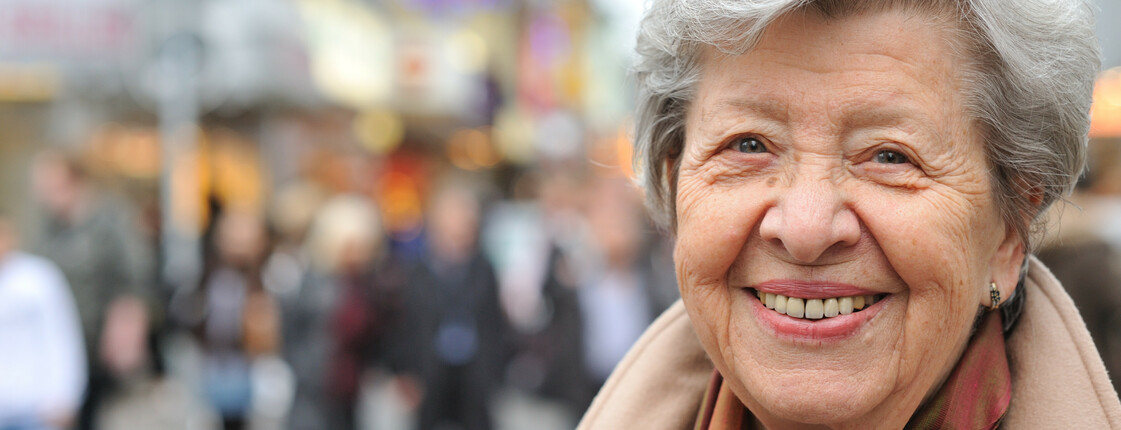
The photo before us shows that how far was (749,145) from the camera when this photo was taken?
1542 mm

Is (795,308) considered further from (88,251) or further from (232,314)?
(88,251)

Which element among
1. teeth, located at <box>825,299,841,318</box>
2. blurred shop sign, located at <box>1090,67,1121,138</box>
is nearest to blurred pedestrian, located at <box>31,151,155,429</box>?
teeth, located at <box>825,299,841,318</box>

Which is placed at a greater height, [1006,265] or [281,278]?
[1006,265]

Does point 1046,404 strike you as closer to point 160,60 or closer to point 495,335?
point 495,335

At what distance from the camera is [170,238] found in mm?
9633

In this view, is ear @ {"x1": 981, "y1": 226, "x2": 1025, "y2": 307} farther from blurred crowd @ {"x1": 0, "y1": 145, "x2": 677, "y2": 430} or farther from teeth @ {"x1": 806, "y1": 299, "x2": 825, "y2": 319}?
blurred crowd @ {"x1": 0, "y1": 145, "x2": 677, "y2": 430}

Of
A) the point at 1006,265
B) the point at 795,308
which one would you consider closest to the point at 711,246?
→ the point at 795,308

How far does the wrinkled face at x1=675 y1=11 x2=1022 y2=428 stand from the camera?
55.8 inches

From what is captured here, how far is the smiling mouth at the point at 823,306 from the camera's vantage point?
4.83ft

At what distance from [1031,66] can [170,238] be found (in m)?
9.46

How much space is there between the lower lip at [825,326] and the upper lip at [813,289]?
0.10ft

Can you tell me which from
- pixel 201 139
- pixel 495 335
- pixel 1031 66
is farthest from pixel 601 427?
pixel 201 139

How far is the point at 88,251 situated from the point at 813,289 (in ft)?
21.5

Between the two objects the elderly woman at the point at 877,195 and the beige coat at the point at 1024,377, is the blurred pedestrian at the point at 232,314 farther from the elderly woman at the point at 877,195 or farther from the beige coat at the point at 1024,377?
the elderly woman at the point at 877,195
